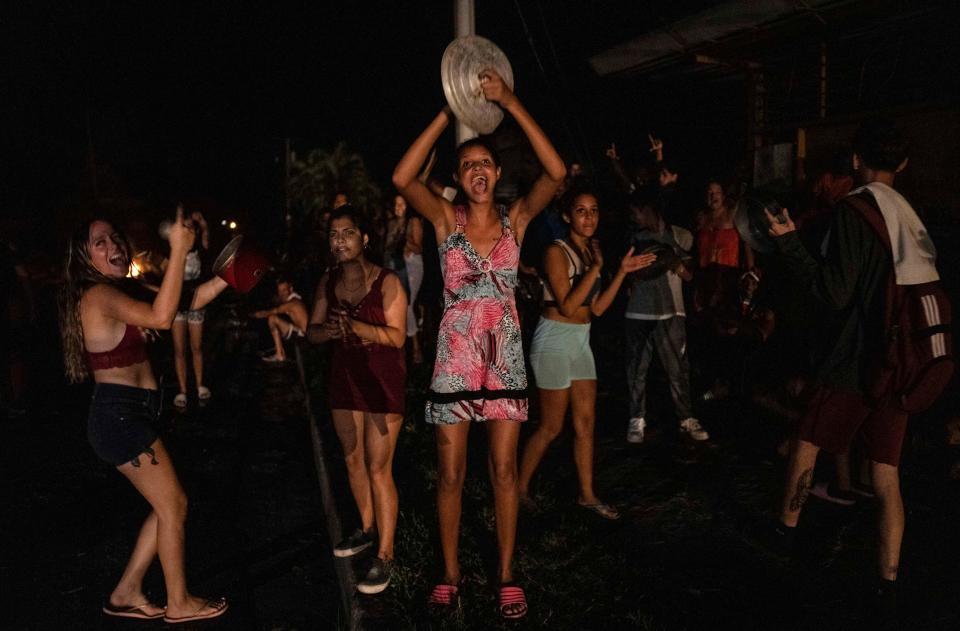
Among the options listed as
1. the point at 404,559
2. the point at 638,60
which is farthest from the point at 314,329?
the point at 638,60

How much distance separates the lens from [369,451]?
402 cm

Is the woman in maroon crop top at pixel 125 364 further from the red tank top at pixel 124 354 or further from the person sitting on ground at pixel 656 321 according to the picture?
the person sitting on ground at pixel 656 321

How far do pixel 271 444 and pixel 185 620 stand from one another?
323 cm

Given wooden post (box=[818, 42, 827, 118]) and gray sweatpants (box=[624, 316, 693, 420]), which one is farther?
wooden post (box=[818, 42, 827, 118])

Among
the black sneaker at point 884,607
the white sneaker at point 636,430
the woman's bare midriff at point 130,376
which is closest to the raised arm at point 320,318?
the woman's bare midriff at point 130,376

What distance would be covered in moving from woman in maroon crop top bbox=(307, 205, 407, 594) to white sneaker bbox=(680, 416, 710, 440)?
294cm

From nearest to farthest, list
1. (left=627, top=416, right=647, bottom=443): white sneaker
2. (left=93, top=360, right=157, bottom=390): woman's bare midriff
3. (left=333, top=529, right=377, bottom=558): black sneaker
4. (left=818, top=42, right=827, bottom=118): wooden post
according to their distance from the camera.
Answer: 1. (left=93, top=360, right=157, bottom=390): woman's bare midriff
2. (left=333, top=529, right=377, bottom=558): black sneaker
3. (left=627, top=416, right=647, bottom=443): white sneaker
4. (left=818, top=42, right=827, bottom=118): wooden post

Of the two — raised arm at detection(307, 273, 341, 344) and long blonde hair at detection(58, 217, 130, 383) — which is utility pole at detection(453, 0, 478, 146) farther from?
long blonde hair at detection(58, 217, 130, 383)

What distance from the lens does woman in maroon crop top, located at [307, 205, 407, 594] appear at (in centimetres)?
398

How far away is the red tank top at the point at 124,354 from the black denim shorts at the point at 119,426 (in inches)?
4.1

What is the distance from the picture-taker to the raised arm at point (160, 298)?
348 centimetres

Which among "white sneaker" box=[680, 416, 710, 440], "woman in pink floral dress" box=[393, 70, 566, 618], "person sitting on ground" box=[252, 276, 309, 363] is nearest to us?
"woman in pink floral dress" box=[393, 70, 566, 618]

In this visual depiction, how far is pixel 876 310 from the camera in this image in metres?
3.57

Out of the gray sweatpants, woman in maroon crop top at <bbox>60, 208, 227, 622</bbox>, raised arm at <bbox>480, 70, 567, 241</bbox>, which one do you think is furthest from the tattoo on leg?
woman in maroon crop top at <bbox>60, 208, 227, 622</bbox>
